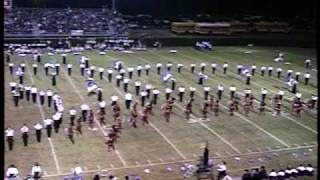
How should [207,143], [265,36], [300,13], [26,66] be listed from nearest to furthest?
[207,143], [26,66], [300,13], [265,36]

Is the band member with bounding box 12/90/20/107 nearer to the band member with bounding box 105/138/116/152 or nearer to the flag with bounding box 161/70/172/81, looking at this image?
the band member with bounding box 105/138/116/152

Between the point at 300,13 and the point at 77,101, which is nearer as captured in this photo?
the point at 77,101

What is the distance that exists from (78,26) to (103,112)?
1213 cm

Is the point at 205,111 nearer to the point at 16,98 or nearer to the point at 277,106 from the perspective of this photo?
the point at 277,106

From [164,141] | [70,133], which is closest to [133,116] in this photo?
[164,141]

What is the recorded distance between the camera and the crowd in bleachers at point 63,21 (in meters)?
20.2

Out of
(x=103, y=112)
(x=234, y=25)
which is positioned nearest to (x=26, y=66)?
(x=103, y=112)

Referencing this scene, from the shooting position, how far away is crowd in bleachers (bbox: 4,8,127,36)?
66.2 feet

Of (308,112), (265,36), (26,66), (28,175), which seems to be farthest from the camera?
(265,36)

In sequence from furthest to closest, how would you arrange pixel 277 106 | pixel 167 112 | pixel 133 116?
pixel 277 106, pixel 167 112, pixel 133 116

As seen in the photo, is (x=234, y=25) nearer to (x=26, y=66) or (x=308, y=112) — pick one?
(x=26, y=66)

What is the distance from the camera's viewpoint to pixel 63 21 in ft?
69.1

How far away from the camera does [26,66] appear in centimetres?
1427

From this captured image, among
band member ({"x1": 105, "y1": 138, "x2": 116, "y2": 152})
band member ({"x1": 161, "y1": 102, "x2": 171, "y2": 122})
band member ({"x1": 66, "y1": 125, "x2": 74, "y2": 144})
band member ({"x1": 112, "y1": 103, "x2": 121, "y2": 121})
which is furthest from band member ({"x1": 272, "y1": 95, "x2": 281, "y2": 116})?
band member ({"x1": 66, "y1": 125, "x2": 74, "y2": 144})
